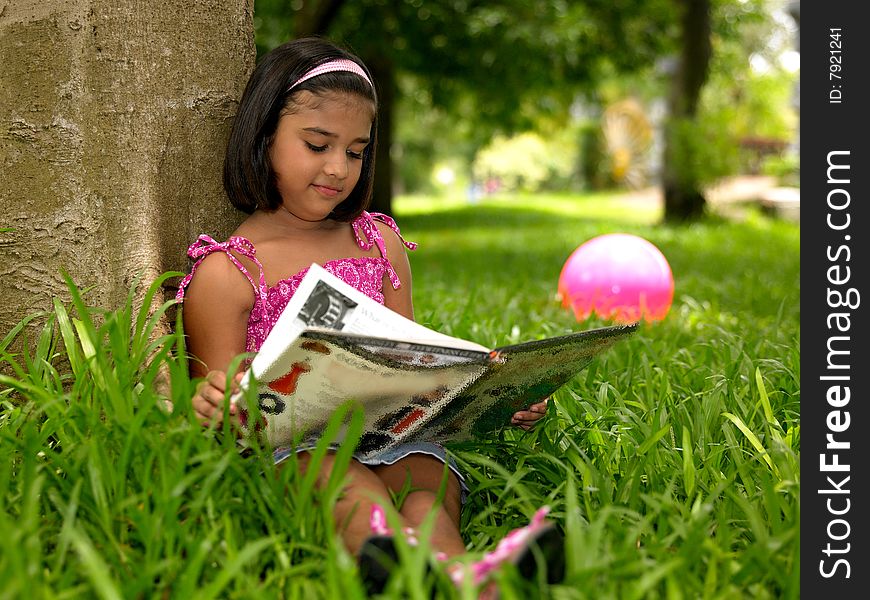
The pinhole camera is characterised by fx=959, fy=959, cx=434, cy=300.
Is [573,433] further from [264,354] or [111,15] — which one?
[111,15]

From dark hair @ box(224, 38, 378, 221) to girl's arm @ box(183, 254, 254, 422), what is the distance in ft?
0.72

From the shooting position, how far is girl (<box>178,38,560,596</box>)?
2125 millimetres

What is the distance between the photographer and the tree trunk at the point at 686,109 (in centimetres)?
1219

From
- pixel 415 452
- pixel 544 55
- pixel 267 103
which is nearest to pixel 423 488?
pixel 415 452

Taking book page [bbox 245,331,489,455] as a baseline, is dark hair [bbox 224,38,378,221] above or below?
above

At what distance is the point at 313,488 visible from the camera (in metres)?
1.75

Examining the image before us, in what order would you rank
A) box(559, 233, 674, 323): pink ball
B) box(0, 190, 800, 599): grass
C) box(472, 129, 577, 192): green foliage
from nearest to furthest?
box(0, 190, 800, 599): grass → box(559, 233, 674, 323): pink ball → box(472, 129, 577, 192): green foliage

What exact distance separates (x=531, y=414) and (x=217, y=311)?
0.75 metres

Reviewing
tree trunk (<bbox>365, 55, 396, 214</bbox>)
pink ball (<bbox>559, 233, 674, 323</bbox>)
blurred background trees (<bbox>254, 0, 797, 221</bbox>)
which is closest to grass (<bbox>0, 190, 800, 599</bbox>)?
pink ball (<bbox>559, 233, 674, 323</bbox>)

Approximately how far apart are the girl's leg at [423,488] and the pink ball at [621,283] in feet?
7.66

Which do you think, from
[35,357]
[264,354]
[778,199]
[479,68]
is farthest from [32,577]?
[778,199]

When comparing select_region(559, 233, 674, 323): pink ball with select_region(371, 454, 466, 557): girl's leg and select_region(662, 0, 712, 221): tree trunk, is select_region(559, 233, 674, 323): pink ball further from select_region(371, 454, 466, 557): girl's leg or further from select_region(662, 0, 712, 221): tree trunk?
select_region(662, 0, 712, 221): tree trunk
